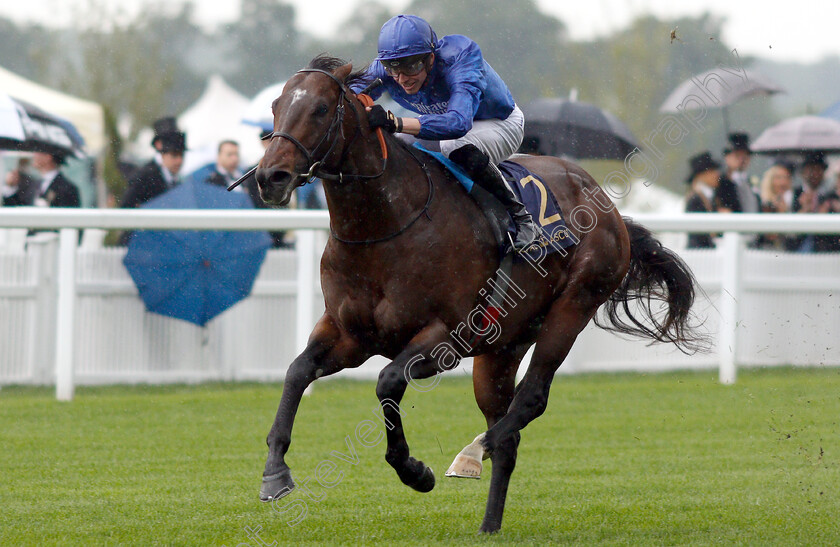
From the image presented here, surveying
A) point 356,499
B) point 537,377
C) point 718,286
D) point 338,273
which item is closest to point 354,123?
point 338,273

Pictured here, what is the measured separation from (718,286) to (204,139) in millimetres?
10441

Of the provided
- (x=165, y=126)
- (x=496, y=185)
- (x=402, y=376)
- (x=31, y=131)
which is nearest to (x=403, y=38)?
(x=496, y=185)

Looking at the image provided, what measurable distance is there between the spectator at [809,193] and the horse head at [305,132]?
275 inches

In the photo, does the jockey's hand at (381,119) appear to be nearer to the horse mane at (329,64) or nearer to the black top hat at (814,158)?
the horse mane at (329,64)

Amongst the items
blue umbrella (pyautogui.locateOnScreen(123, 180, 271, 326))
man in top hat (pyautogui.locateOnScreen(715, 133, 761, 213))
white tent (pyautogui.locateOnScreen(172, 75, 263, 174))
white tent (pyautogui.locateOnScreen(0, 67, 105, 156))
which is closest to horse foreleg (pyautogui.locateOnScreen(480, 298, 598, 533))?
blue umbrella (pyautogui.locateOnScreen(123, 180, 271, 326))

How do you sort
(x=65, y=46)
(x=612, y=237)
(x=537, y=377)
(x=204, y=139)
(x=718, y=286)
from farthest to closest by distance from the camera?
(x=65, y=46) → (x=204, y=139) → (x=718, y=286) → (x=612, y=237) → (x=537, y=377)

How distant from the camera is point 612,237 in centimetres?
504

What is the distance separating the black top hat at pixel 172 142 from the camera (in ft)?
28.7

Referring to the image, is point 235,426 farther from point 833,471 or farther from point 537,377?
point 833,471

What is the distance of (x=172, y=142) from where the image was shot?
883cm

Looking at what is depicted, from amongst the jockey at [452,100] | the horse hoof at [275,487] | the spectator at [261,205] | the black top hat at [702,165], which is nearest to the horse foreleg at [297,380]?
the horse hoof at [275,487]

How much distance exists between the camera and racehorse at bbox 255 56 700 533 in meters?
3.74

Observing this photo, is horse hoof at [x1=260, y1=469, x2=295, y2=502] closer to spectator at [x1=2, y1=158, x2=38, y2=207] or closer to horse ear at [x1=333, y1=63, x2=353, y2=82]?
horse ear at [x1=333, y1=63, x2=353, y2=82]

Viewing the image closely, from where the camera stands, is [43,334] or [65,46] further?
[65,46]
